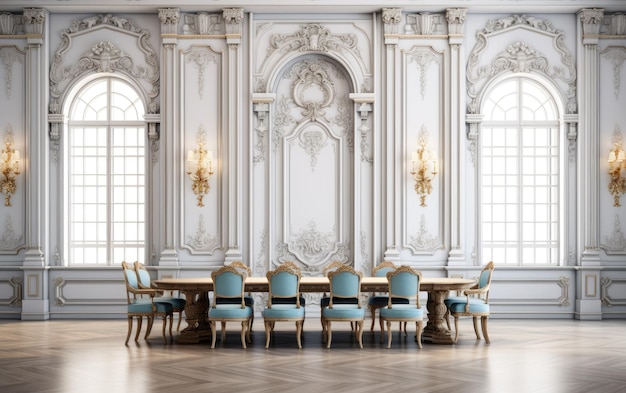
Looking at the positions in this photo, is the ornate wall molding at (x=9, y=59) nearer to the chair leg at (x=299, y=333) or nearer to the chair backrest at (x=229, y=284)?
the chair backrest at (x=229, y=284)

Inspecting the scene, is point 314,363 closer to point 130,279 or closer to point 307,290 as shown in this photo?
point 307,290

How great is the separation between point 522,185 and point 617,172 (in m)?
1.37

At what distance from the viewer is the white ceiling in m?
11.1

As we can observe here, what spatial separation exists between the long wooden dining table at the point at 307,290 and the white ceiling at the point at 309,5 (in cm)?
441

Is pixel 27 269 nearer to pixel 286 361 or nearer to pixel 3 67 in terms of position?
pixel 3 67

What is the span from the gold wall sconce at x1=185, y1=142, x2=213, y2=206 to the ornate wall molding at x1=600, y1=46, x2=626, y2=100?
610 cm

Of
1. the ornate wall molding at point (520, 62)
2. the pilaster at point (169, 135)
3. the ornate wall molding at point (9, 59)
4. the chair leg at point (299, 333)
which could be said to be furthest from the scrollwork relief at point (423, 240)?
the ornate wall molding at point (9, 59)

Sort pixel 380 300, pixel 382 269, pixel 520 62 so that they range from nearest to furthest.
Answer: pixel 380 300
pixel 382 269
pixel 520 62

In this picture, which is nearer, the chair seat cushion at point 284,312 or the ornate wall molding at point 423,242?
the chair seat cushion at point 284,312

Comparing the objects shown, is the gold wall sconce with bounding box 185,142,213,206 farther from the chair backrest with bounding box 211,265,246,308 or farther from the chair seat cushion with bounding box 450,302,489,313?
the chair seat cushion with bounding box 450,302,489,313

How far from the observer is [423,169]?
11.1 meters

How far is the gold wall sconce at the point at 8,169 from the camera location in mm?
11195

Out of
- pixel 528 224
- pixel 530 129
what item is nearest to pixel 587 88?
pixel 530 129

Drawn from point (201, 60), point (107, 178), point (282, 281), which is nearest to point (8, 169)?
point (107, 178)
